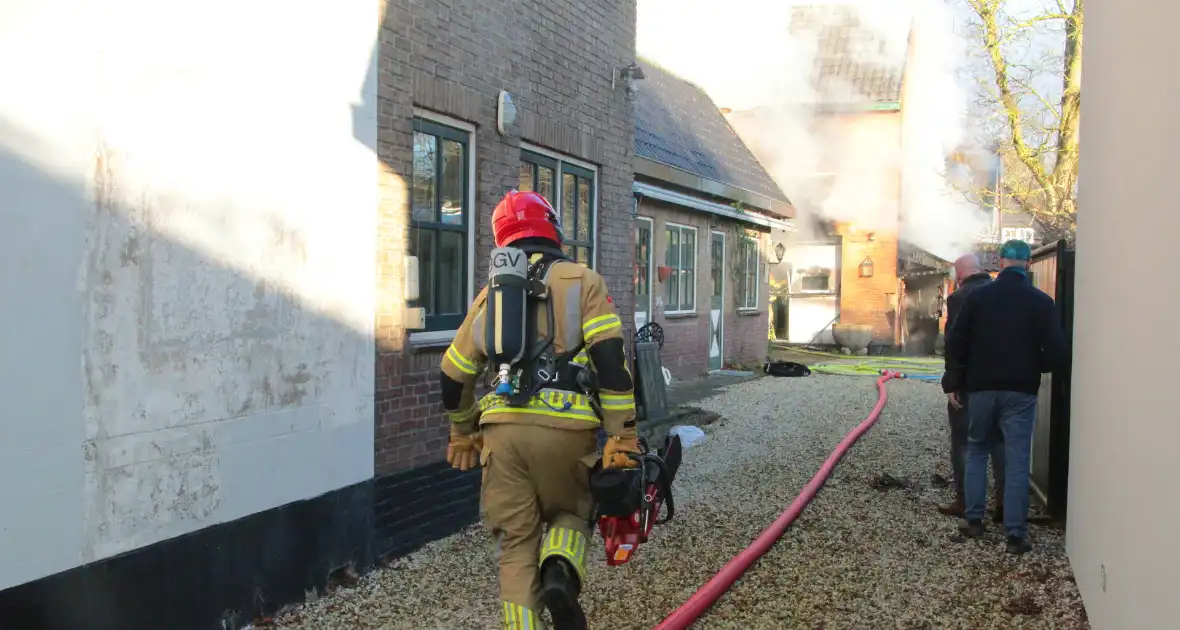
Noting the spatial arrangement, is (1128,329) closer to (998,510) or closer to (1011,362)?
(1011,362)

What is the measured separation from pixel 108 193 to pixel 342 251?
1459 mm

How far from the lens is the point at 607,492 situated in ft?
11.0

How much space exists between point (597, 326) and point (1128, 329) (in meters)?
2.00

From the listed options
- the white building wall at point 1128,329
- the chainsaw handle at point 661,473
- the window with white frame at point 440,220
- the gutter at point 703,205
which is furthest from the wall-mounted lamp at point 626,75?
the chainsaw handle at point 661,473

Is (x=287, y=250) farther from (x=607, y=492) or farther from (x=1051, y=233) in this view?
(x=1051, y=233)

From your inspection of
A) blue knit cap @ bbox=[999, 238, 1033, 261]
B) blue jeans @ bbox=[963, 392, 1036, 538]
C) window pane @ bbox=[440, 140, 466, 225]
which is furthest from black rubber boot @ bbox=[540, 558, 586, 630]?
blue knit cap @ bbox=[999, 238, 1033, 261]

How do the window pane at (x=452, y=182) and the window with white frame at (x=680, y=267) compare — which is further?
the window with white frame at (x=680, y=267)

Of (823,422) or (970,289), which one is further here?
(823,422)

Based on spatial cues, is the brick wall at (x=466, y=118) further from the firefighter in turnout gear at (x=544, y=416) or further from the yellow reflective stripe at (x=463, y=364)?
the firefighter in turnout gear at (x=544, y=416)

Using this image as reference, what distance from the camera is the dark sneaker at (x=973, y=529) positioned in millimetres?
5875

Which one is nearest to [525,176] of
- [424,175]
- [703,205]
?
[424,175]

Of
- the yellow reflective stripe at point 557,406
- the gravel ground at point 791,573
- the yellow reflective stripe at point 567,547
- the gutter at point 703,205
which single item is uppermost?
the gutter at point 703,205

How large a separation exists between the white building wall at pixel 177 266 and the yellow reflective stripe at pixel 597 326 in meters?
1.72

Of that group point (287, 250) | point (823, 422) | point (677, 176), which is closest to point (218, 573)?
point (287, 250)
